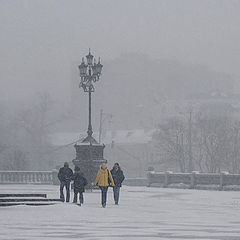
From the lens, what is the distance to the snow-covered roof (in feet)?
416

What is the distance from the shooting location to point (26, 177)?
5281cm

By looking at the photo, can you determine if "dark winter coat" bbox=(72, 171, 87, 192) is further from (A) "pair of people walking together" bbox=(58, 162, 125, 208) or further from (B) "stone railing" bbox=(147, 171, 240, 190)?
(B) "stone railing" bbox=(147, 171, 240, 190)

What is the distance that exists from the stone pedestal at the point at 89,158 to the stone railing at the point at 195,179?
8293mm

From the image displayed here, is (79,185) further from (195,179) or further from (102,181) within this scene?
(195,179)

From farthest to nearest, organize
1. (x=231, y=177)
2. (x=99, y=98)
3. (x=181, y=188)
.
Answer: (x=99, y=98) → (x=181, y=188) → (x=231, y=177)

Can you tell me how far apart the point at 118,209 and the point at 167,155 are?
69522 mm

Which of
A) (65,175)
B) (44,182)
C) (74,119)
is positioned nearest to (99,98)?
(74,119)

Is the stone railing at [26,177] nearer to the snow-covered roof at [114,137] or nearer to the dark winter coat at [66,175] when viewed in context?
the dark winter coat at [66,175]

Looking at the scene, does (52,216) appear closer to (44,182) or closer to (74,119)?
(44,182)

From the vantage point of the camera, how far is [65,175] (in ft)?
93.1

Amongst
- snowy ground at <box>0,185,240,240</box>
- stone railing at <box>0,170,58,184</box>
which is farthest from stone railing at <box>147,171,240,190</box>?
snowy ground at <box>0,185,240,240</box>

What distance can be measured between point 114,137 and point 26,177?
7704 centimetres

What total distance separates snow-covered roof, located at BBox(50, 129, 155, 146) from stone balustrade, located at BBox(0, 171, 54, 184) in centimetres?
7107

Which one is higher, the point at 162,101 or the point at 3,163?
the point at 162,101
